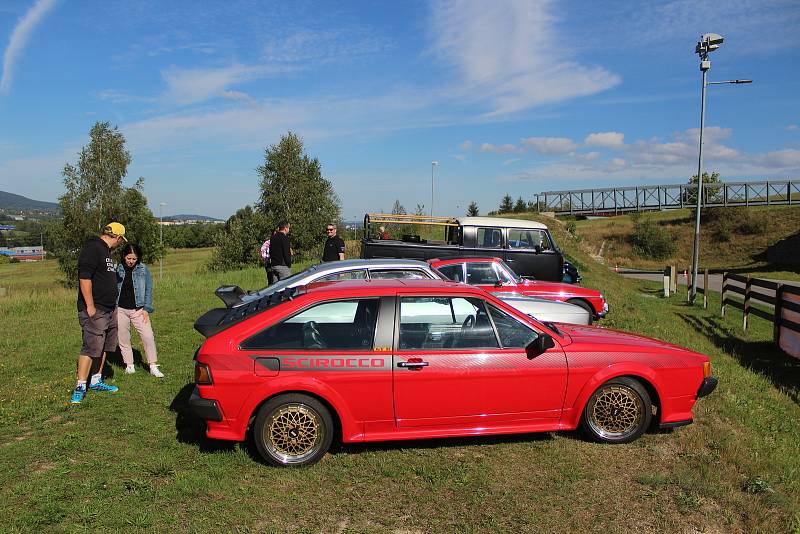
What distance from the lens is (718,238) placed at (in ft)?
168

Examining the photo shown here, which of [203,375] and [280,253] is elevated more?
[280,253]

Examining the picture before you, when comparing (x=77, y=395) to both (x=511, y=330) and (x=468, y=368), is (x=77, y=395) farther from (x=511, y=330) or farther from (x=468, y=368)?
(x=511, y=330)

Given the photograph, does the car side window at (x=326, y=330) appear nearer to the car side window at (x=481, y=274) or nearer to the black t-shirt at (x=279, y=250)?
the car side window at (x=481, y=274)

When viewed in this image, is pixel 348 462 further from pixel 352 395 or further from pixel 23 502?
pixel 23 502

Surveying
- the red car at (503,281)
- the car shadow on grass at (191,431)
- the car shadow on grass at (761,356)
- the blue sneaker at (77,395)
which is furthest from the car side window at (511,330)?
the red car at (503,281)

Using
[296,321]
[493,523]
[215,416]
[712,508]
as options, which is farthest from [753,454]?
[215,416]

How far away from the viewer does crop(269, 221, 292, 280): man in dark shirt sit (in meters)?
10.8

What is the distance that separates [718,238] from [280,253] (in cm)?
5059

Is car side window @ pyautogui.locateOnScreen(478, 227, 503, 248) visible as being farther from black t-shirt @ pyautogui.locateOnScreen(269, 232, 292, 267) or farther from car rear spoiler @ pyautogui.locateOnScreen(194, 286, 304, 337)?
car rear spoiler @ pyautogui.locateOnScreen(194, 286, 304, 337)

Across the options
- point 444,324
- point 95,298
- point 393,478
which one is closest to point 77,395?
point 95,298

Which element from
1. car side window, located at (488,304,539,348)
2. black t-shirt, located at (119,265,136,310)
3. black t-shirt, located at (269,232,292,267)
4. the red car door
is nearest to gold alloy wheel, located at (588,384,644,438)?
the red car door

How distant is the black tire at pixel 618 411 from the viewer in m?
4.86

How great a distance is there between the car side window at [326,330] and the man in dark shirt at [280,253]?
20.4 ft

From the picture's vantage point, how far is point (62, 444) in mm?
5031
